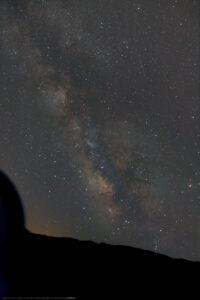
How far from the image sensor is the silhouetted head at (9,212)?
2.10m

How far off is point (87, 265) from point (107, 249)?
1.13 meters

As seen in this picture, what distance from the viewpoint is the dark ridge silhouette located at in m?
2.14

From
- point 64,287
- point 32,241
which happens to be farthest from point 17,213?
point 32,241

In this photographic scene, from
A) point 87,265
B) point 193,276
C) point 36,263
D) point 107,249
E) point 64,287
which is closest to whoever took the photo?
point 64,287

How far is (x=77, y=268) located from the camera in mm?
4617

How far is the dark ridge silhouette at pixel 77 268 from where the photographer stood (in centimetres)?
214

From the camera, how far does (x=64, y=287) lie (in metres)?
3.89

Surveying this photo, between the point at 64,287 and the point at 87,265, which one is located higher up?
the point at 87,265

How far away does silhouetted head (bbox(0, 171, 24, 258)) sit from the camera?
2.10 meters

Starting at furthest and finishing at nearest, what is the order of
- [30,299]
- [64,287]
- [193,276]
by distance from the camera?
[193,276]
[64,287]
[30,299]

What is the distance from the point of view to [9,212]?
211 centimetres

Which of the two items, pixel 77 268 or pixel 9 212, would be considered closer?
pixel 9 212

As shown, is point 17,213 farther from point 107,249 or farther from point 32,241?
point 107,249

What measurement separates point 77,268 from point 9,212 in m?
3.10
